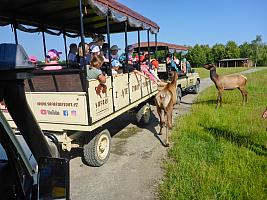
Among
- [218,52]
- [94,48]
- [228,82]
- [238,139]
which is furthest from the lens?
[218,52]

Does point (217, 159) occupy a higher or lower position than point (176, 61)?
lower

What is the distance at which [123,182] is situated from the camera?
4727mm

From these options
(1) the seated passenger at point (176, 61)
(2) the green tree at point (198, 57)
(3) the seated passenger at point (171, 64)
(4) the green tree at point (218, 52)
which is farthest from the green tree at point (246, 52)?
(3) the seated passenger at point (171, 64)

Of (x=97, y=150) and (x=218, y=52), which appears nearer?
(x=97, y=150)

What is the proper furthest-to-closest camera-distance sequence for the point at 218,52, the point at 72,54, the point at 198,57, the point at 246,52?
1. the point at 246,52
2. the point at 218,52
3. the point at 198,57
4. the point at 72,54

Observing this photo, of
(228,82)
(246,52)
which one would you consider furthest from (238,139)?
(246,52)

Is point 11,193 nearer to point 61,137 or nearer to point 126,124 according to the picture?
point 61,137

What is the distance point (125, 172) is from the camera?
5121 millimetres

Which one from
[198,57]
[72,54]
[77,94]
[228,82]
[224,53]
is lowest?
[228,82]

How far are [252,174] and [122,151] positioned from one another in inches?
111

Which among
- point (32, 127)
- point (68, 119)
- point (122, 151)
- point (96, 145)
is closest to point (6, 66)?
point (32, 127)

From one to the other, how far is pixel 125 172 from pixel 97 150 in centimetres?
70

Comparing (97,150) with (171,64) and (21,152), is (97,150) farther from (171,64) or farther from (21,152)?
(171,64)

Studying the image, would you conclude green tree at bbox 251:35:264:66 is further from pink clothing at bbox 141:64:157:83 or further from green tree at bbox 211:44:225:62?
pink clothing at bbox 141:64:157:83
